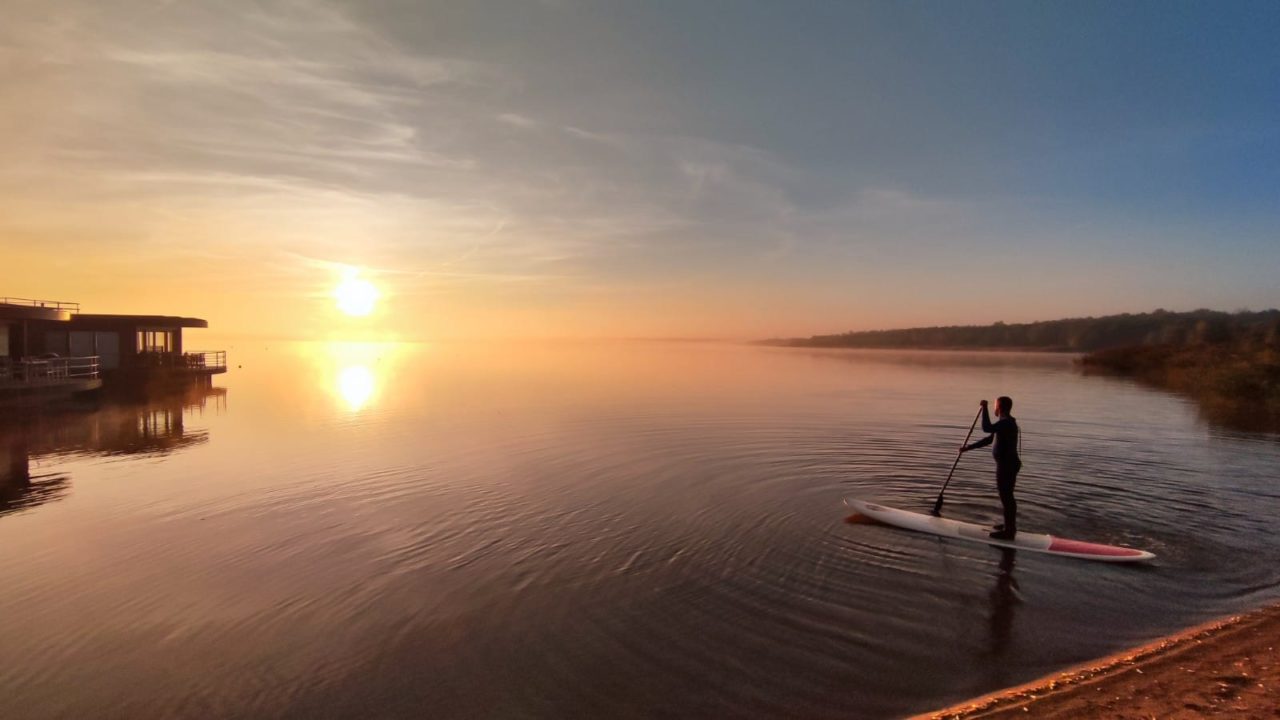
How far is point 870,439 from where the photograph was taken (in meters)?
21.6

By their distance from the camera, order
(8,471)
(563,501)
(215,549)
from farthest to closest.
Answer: (8,471), (563,501), (215,549)

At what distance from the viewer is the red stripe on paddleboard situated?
9812 mm

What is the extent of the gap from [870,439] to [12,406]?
127 ft

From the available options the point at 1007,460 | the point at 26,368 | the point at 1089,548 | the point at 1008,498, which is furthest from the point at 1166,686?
the point at 26,368

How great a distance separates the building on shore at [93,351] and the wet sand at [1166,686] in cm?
4167

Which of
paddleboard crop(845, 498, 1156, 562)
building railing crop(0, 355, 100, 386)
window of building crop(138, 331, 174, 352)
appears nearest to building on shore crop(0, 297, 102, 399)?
building railing crop(0, 355, 100, 386)

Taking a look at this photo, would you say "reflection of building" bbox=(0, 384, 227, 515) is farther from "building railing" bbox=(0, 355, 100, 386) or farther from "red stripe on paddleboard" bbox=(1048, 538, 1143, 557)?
"red stripe on paddleboard" bbox=(1048, 538, 1143, 557)

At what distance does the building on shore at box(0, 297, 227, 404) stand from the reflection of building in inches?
157

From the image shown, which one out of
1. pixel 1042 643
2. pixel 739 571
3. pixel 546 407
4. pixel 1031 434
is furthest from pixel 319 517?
pixel 1031 434

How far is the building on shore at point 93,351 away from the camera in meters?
33.1

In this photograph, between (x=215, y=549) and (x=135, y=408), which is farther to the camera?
(x=135, y=408)

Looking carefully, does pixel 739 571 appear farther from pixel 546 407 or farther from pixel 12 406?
pixel 12 406

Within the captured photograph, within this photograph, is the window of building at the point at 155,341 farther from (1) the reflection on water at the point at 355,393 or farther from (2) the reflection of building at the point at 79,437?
(2) the reflection of building at the point at 79,437

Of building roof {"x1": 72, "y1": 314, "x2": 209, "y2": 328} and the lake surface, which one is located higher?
building roof {"x1": 72, "y1": 314, "x2": 209, "y2": 328}
